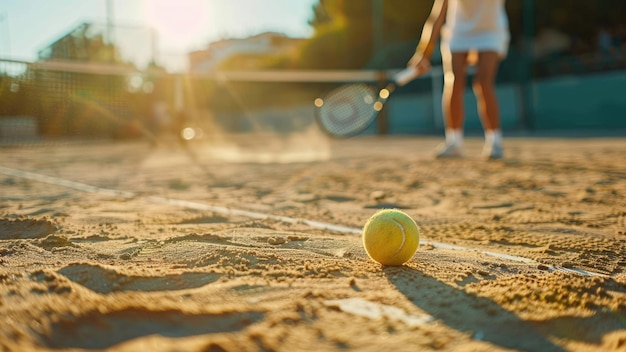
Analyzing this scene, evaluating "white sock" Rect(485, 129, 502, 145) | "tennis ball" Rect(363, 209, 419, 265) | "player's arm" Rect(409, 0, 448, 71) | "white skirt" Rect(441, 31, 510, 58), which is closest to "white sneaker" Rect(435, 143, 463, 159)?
"white sock" Rect(485, 129, 502, 145)

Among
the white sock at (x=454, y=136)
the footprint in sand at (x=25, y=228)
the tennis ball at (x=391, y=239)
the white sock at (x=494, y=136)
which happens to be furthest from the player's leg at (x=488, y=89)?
the footprint in sand at (x=25, y=228)

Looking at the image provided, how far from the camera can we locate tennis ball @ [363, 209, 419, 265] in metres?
1.96

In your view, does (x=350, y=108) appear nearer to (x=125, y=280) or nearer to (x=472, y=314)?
(x=125, y=280)

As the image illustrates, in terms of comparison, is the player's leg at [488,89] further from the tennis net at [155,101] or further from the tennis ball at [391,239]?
the tennis net at [155,101]

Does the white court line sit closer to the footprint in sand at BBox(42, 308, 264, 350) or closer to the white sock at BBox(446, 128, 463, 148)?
the footprint in sand at BBox(42, 308, 264, 350)

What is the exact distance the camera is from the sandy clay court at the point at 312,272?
1352 mm

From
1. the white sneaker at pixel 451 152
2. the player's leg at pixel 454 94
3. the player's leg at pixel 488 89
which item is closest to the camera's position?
the player's leg at pixel 488 89

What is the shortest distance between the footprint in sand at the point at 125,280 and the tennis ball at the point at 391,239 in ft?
1.70

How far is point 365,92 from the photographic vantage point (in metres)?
6.47

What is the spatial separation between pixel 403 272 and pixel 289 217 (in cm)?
120

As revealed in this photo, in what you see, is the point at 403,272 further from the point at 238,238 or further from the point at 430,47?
the point at 430,47

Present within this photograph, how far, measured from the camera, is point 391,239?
1.95 meters

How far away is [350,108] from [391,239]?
4.66 metres

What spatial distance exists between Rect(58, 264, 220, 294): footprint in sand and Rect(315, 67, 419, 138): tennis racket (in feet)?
15.4
